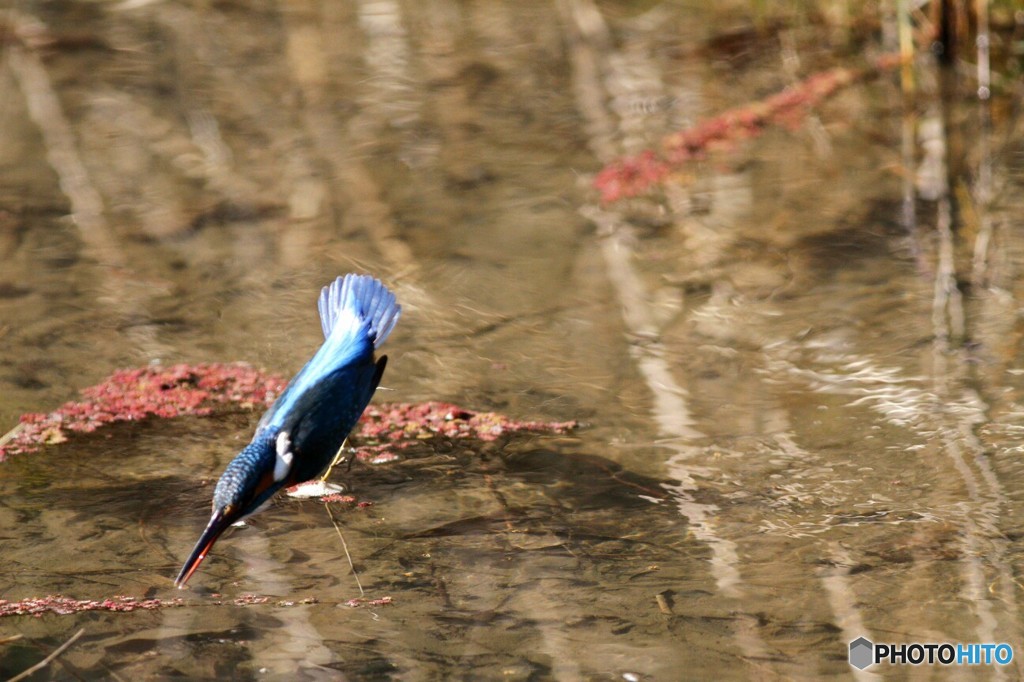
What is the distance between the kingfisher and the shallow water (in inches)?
13.1

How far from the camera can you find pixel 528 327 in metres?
4.78

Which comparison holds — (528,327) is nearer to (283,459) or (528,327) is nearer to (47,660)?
(283,459)

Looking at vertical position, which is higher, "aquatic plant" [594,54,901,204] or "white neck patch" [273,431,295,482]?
"white neck patch" [273,431,295,482]

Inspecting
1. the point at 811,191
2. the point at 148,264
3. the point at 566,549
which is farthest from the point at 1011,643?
the point at 148,264

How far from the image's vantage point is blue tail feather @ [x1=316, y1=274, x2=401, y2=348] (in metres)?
3.64

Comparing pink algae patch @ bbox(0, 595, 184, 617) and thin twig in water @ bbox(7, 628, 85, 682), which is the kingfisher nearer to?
pink algae patch @ bbox(0, 595, 184, 617)

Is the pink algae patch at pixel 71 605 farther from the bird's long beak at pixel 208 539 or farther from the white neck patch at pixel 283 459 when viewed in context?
the white neck patch at pixel 283 459

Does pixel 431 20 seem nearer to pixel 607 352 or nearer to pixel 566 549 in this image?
pixel 607 352

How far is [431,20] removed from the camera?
26.1 ft

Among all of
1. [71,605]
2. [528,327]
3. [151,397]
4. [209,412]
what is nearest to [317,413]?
[71,605]

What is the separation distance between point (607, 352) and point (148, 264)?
202 cm

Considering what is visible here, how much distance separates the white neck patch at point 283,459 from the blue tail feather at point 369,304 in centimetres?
55

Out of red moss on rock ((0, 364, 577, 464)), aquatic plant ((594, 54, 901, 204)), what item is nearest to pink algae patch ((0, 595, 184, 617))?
red moss on rock ((0, 364, 577, 464))

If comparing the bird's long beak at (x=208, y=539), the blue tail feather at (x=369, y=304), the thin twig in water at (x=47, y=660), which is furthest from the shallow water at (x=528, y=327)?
the blue tail feather at (x=369, y=304)
